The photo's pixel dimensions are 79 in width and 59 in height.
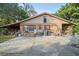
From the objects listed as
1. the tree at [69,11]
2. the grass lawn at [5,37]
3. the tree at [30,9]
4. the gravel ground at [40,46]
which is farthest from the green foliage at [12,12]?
the tree at [69,11]

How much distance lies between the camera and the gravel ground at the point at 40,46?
2.43 meters

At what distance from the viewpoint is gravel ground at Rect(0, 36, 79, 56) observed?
2.43 metres

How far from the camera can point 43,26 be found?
8.14 feet

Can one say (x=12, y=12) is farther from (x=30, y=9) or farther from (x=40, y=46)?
(x=40, y=46)

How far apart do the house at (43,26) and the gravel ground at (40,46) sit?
0.26 ft

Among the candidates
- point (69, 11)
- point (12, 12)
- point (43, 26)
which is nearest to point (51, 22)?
point (43, 26)

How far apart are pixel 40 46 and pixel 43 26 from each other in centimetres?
27

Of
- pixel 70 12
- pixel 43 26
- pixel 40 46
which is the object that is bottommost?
pixel 40 46

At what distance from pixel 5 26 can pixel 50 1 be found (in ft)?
2.22

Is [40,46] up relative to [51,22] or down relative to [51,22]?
down

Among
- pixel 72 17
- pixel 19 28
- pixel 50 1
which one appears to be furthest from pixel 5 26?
pixel 72 17

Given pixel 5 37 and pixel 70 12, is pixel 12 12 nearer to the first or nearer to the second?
pixel 5 37

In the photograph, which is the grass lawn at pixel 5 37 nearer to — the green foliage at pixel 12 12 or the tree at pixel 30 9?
the green foliage at pixel 12 12

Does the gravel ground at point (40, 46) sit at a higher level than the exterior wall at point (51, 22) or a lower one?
lower
